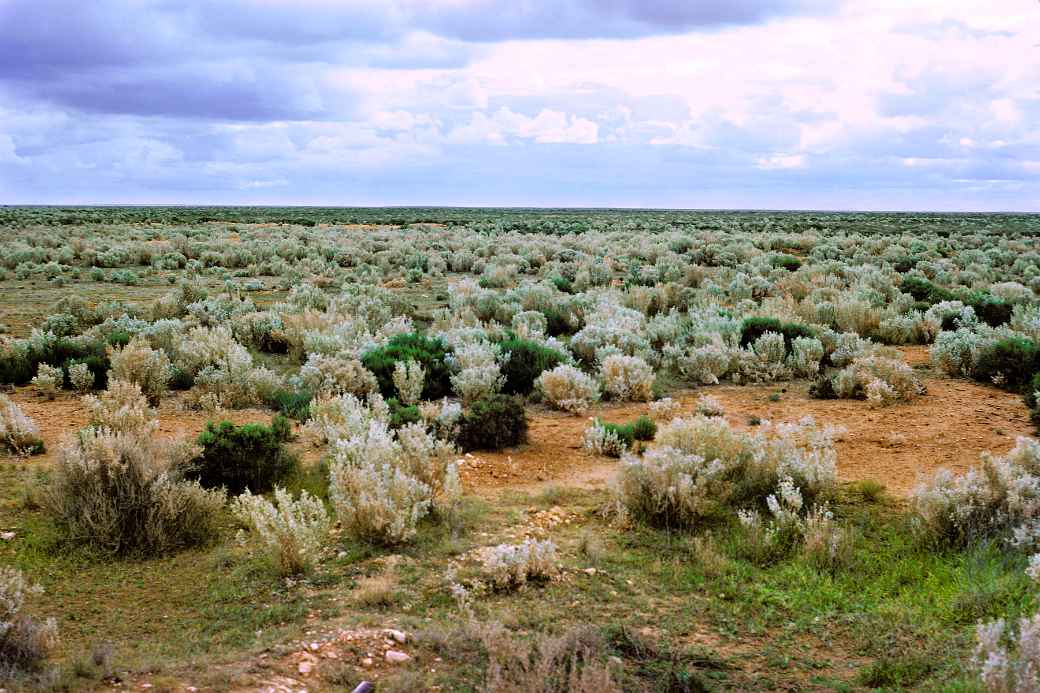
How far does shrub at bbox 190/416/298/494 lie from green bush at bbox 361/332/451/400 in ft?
9.59

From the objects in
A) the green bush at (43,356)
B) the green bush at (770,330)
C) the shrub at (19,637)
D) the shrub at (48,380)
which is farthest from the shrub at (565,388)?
the shrub at (19,637)

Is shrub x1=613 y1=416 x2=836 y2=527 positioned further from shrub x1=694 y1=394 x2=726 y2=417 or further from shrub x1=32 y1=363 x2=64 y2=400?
shrub x1=32 y1=363 x2=64 y2=400

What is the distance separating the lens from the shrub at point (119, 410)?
7801 millimetres

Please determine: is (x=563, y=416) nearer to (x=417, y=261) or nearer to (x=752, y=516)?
(x=752, y=516)

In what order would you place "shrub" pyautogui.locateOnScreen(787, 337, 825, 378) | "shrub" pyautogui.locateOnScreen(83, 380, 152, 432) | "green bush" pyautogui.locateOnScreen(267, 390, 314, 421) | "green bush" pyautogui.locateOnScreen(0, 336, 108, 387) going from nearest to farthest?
"shrub" pyautogui.locateOnScreen(83, 380, 152, 432) < "green bush" pyautogui.locateOnScreen(267, 390, 314, 421) < "green bush" pyautogui.locateOnScreen(0, 336, 108, 387) < "shrub" pyautogui.locateOnScreen(787, 337, 825, 378)

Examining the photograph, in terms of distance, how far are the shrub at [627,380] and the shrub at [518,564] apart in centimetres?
536

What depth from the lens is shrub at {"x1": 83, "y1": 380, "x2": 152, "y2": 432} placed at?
7.80 meters

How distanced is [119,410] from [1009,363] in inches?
434

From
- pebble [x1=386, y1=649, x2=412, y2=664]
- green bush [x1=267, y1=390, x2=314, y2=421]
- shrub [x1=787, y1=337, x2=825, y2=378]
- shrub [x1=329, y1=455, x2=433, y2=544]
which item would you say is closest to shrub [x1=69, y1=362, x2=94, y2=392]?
green bush [x1=267, y1=390, x2=314, y2=421]

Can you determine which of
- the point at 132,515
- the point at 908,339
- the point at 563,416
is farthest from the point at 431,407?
the point at 908,339

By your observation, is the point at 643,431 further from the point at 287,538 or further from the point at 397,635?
the point at 397,635

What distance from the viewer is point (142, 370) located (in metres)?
10.2

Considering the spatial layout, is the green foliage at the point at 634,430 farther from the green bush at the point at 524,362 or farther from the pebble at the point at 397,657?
the pebble at the point at 397,657

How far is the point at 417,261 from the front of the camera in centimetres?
2670
